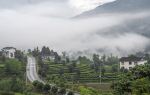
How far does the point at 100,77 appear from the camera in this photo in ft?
269

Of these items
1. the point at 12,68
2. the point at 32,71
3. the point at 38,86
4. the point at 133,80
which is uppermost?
the point at 12,68

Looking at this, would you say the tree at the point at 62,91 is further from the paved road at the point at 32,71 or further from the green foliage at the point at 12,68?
the green foliage at the point at 12,68

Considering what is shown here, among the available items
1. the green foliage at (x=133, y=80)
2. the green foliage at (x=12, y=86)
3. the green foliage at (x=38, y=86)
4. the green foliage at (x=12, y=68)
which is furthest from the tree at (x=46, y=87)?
the green foliage at (x=133, y=80)

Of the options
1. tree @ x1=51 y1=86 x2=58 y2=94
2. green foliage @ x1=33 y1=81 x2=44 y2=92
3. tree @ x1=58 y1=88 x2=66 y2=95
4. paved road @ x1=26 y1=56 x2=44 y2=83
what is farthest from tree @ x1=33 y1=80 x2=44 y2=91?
paved road @ x1=26 y1=56 x2=44 y2=83

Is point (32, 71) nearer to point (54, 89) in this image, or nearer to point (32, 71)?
point (32, 71)

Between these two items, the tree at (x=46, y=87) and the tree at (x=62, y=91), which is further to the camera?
the tree at (x=46, y=87)

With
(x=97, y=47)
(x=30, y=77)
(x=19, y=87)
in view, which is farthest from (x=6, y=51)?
(x=97, y=47)

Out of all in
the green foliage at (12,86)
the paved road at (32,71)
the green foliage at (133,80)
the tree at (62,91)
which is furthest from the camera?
Result: the paved road at (32,71)

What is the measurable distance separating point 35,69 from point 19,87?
33.7 m

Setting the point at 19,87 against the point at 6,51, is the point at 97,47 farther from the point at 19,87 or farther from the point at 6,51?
the point at 19,87

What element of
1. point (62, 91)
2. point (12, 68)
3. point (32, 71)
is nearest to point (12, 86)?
point (62, 91)

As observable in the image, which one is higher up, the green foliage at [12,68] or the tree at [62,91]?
the green foliage at [12,68]

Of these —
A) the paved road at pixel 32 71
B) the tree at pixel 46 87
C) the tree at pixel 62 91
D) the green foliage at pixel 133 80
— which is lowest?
the tree at pixel 62 91

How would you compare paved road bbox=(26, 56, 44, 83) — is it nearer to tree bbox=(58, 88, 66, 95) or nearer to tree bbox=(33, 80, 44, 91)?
tree bbox=(33, 80, 44, 91)
